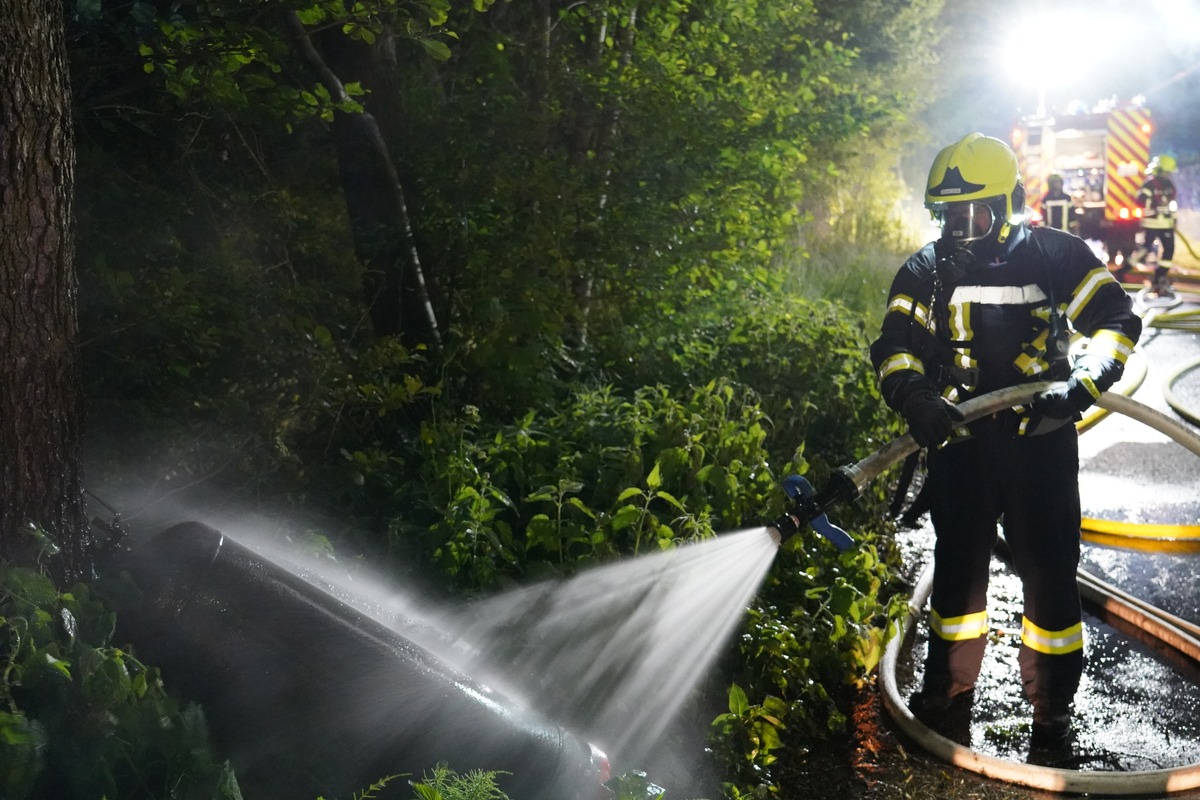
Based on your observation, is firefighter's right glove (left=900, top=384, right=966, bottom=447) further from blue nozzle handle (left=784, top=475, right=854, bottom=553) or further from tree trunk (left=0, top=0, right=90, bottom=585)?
tree trunk (left=0, top=0, right=90, bottom=585)

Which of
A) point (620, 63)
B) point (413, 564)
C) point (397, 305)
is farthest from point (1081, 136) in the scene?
point (413, 564)

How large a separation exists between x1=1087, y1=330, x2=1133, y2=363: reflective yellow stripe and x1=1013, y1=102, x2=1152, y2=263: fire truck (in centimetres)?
1455

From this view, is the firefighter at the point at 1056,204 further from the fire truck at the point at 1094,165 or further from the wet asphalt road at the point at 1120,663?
the wet asphalt road at the point at 1120,663

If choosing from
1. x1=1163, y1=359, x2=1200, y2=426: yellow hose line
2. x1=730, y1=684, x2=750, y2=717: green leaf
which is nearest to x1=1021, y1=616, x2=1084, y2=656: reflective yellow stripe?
x1=730, y1=684, x2=750, y2=717: green leaf

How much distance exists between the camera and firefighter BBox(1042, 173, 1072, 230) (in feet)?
55.4

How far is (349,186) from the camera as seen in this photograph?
5.83 metres

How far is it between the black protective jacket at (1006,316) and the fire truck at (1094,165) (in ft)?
47.5

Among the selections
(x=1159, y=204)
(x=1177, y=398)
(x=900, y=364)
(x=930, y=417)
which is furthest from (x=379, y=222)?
(x=1159, y=204)

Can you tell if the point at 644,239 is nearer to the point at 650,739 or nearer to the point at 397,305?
the point at 397,305

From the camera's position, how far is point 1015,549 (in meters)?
3.89

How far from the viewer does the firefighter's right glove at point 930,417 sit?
3.54 metres

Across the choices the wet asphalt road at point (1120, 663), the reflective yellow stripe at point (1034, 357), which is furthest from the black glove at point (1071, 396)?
the wet asphalt road at point (1120, 663)

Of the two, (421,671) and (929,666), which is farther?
(929,666)

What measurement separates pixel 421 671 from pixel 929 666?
6.86 ft
